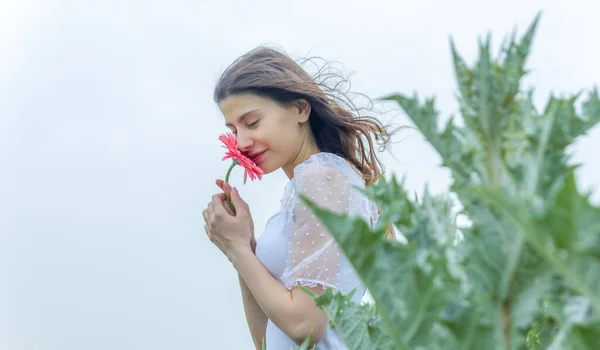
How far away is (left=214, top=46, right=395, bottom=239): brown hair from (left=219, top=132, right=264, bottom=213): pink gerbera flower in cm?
24

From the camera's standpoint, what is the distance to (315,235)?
2.26 meters

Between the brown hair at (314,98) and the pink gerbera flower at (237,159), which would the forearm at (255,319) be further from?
the brown hair at (314,98)

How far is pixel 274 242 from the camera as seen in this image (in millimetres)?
2428

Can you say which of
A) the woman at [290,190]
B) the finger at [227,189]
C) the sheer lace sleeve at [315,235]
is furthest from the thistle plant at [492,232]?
the finger at [227,189]

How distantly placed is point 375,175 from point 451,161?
2.40 metres

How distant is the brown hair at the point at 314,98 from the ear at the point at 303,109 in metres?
0.02

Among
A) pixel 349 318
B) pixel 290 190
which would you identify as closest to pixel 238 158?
pixel 290 190

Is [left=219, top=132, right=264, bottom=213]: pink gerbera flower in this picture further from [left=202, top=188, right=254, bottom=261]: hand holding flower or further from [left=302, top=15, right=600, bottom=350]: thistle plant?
[left=302, top=15, right=600, bottom=350]: thistle plant

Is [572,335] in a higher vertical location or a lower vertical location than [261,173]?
lower

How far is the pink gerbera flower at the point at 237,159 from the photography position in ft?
8.05

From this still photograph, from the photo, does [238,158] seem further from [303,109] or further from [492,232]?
[492,232]

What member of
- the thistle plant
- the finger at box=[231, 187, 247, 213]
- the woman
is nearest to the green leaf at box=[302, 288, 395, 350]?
the thistle plant

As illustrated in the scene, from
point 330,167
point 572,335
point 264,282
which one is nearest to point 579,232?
point 572,335

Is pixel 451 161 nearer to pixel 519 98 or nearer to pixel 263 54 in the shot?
pixel 519 98
